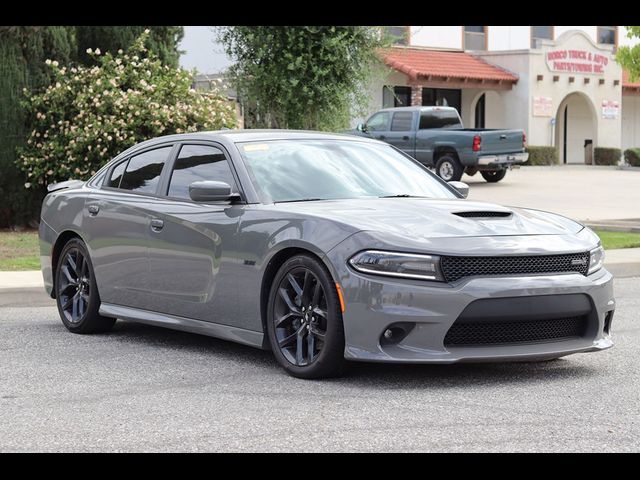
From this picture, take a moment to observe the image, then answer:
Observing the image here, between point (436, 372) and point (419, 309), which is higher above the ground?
point (419, 309)

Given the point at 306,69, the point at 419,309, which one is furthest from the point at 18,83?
the point at 419,309

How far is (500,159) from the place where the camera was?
31.9m

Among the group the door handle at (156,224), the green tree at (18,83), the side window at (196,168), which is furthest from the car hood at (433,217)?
the green tree at (18,83)

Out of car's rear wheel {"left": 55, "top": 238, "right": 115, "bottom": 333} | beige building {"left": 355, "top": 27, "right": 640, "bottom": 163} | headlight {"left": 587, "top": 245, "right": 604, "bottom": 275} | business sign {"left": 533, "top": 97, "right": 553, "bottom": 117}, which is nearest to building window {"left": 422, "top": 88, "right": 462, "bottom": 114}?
beige building {"left": 355, "top": 27, "right": 640, "bottom": 163}

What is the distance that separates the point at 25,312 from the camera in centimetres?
1117

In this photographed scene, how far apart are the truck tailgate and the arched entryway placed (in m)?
18.0

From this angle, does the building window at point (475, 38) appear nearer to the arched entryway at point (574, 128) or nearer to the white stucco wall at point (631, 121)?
the arched entryway at point (574, 128)

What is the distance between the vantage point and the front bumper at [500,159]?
31562 mm

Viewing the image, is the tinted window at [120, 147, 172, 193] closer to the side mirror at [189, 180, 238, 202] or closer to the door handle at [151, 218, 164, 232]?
the door handle at [151, 218, 164, 232]

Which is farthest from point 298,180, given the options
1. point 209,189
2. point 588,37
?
point 588,37

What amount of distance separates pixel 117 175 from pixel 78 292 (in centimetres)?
97

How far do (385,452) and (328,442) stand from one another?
341 millimetres

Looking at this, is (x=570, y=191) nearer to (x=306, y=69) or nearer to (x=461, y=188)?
(x=306, y=69)

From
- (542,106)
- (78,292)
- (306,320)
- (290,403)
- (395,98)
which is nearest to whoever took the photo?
(290,403)
